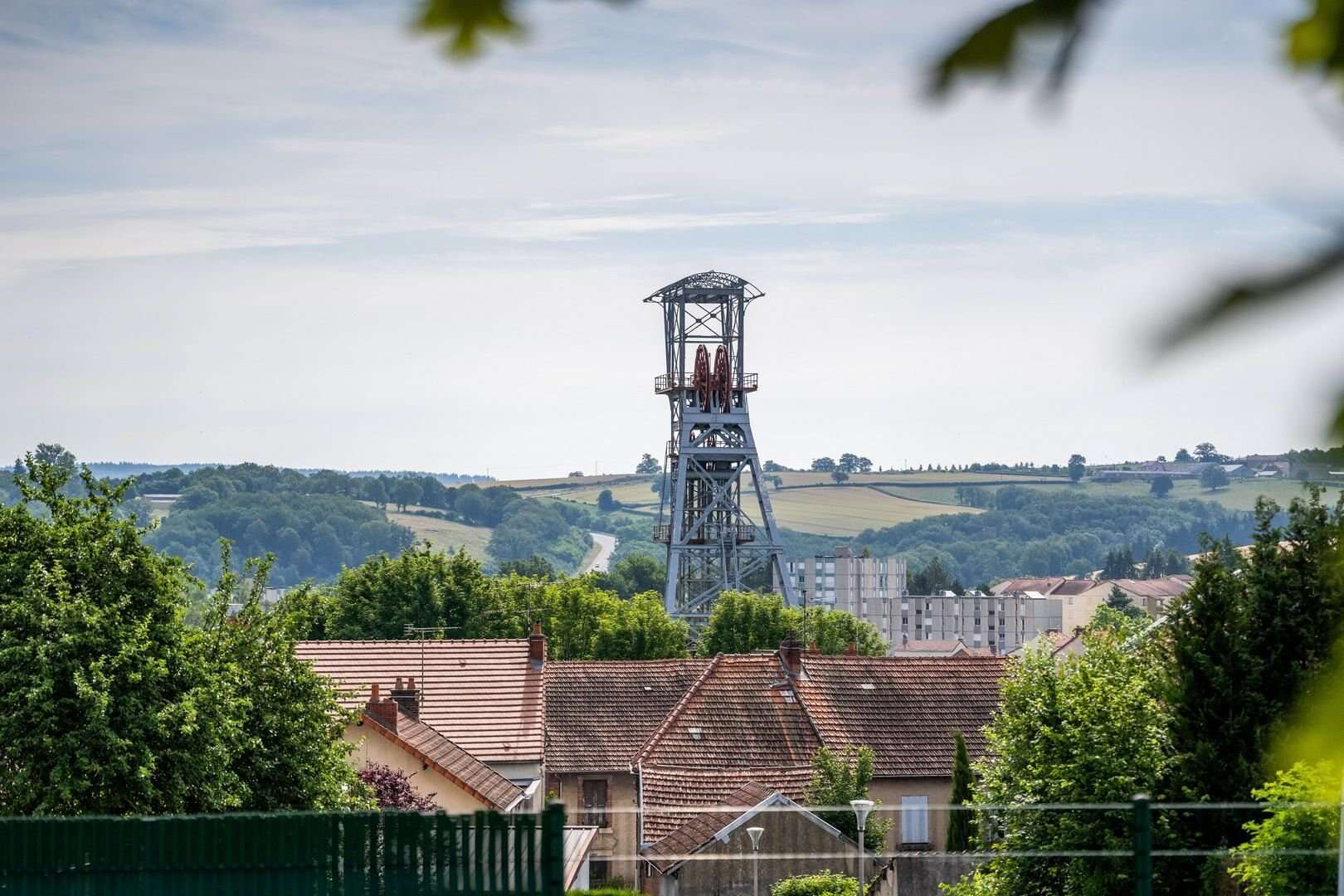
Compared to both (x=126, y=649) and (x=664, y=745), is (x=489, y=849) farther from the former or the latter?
(x=664, y=745)

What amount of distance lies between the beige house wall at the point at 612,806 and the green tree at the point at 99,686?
696 inches

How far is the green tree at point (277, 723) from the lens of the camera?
18.1 metres

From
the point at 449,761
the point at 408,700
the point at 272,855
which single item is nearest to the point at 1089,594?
the point at 408,700

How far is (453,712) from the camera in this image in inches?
1220

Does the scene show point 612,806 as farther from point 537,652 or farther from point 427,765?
point 427,765

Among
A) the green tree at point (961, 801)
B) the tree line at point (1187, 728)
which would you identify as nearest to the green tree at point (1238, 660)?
the tree line at point (1187, 728)

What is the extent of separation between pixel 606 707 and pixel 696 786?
265 inches

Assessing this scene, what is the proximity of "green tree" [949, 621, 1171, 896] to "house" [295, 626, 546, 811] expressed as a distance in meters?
6.58

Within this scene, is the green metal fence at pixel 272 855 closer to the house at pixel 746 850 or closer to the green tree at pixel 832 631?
the house at pixel 746 850

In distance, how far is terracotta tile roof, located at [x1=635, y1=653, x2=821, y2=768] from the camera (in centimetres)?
3425

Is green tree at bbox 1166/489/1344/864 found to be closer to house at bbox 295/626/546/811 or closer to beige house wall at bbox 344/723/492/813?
house at bbox 295/626/546/811

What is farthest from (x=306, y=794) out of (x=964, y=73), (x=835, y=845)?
(x=964, y=73)

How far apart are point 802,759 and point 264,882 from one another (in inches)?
1008

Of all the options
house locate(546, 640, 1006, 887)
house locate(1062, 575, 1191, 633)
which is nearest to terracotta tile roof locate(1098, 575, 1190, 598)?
house locate(1062, 575, 1191, 633)
